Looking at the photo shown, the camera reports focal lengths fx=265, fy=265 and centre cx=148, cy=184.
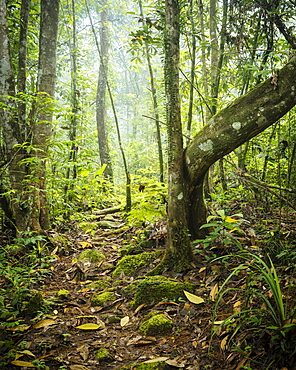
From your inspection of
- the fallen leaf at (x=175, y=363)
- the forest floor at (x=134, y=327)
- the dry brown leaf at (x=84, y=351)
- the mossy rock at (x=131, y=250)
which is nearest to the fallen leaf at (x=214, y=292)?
the forest floor at (x=134, y=327)

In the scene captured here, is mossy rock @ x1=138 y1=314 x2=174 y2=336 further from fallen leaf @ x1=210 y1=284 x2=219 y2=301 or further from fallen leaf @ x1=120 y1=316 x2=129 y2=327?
fallen leaf @ x1=210 y1=284 x2=219 y2=301

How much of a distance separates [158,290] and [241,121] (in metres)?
2.10

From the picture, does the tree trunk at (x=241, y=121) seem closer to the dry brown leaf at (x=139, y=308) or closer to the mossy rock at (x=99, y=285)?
the dry brown leaf at (x=139, y=308)

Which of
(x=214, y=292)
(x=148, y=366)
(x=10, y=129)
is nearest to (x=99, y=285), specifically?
(x=214, y=292)

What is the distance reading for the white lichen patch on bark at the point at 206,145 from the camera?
10.5 feet

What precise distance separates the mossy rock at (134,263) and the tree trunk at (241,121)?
1009 millimetres

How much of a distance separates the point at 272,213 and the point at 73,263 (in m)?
3.08

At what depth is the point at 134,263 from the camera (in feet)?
12.0

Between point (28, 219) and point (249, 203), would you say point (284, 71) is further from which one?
point (28, 219)

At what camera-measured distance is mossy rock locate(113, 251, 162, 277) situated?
3578 millimetres

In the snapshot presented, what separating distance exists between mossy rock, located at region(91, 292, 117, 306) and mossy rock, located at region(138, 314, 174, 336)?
2.28 feet

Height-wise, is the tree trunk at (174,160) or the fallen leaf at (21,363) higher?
the tree trunk at (174,160)

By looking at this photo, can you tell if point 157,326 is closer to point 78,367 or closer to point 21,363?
point 78,367

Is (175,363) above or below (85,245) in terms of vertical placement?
below
